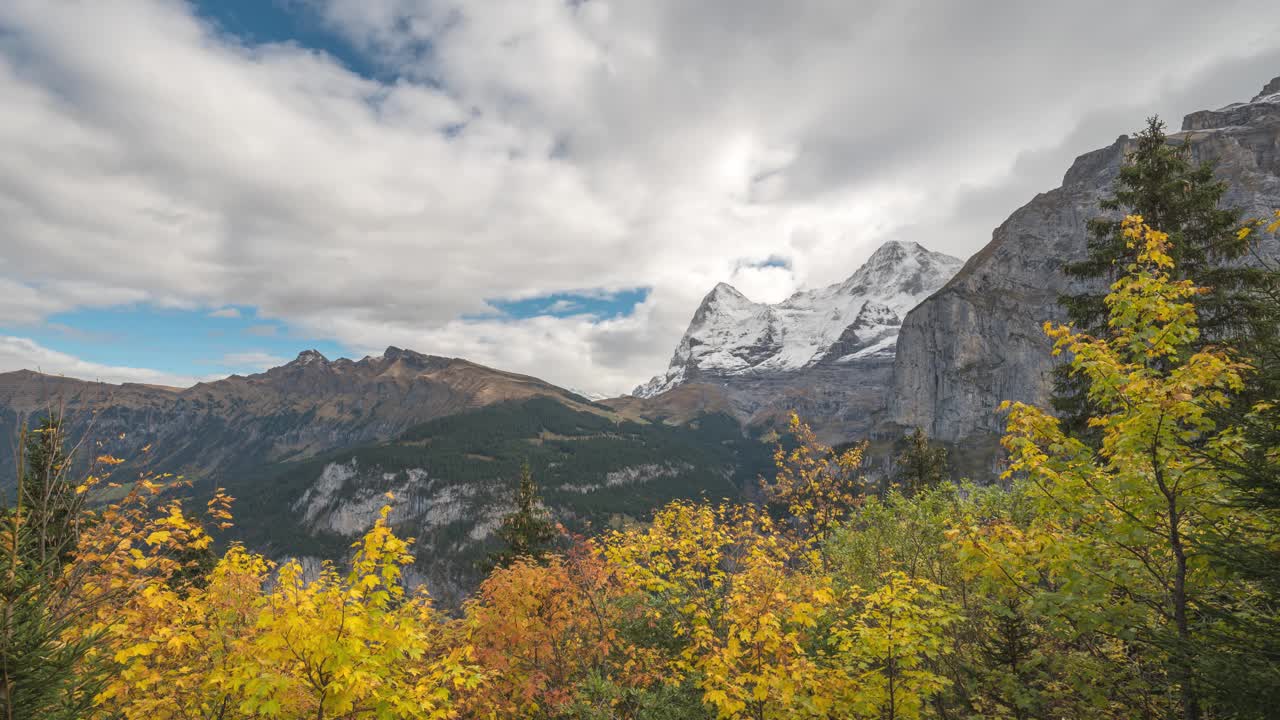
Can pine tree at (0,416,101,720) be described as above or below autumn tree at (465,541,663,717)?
above

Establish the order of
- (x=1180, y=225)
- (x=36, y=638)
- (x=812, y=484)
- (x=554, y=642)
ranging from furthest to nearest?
(x=1180, y=225)
(x=812, y=484)
(x=554, y=642)
(x=36, y=638)

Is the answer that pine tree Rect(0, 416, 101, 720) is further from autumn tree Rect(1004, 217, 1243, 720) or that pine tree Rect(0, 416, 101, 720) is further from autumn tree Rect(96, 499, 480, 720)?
autumn tree Rect(1004, 217, 1243, 720)

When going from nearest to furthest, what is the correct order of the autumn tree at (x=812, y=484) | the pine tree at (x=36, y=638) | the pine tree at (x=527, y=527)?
the pine tree at (x=36, y=638), the autumn tree at (x=812, y=484), the pine tree at (x=527, y=527)

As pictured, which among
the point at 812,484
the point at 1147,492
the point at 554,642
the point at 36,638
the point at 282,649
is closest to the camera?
the point at 36,638

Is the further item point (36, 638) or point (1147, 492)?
point (1147, 492)

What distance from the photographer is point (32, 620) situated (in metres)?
5.76

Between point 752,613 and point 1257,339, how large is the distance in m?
8.18

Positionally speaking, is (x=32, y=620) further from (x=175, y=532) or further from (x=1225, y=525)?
(x=1225, y=525)

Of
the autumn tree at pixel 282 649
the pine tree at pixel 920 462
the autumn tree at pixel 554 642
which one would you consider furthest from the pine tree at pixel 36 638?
the pine tree at pixel 920 462

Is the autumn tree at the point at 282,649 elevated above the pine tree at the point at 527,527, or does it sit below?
above

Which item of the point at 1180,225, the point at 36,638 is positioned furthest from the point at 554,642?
the point at 1180,225

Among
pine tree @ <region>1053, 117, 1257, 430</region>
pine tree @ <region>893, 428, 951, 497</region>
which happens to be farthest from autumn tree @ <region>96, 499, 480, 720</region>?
pine tree @ <region>893, 428, 951, 497</region>

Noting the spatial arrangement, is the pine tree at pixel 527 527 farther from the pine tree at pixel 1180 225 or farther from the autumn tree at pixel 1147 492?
the autumn tree at pixel 1147 492

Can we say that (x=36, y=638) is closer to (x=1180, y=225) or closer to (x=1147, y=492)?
(x=1147, y=492)
